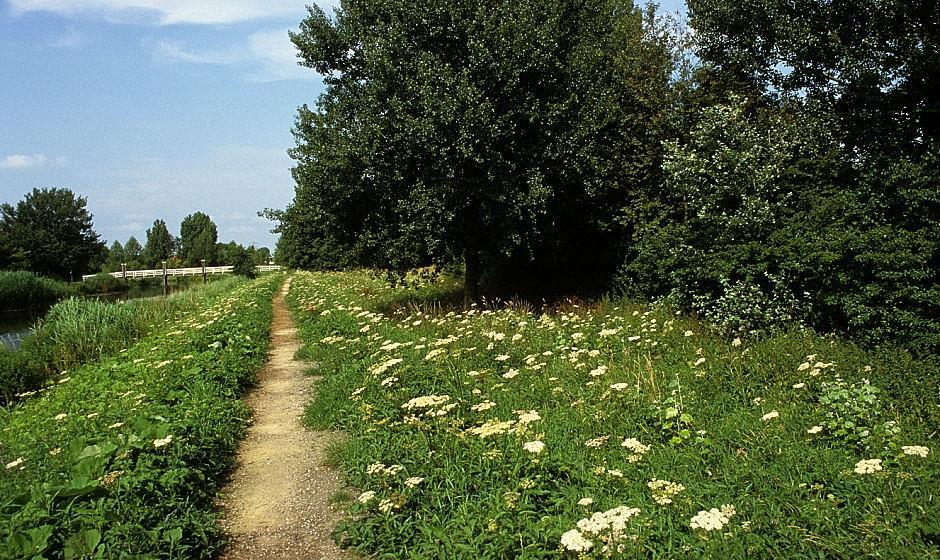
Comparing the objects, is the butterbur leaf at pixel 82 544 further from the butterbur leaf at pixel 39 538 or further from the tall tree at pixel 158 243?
the tall tree at pixel 158 243

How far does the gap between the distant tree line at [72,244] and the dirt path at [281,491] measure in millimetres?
51907

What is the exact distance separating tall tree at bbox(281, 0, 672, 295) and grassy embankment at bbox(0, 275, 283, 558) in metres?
5.58

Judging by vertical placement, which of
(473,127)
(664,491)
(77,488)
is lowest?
(664,491)

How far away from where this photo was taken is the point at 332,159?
1372cm

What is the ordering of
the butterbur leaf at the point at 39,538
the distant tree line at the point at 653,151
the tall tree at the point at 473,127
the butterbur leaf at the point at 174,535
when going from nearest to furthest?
the butterbur leaf at the point at 39,538 → the butterbur leaf at the point at 174,535 → the distant tree line at the point at 653,151 → the tall tree at the point at 473,127

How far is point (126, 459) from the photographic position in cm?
493

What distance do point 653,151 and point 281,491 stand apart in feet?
40.0

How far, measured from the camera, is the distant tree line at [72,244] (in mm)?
62875

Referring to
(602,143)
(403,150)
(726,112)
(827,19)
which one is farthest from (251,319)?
(827,19)

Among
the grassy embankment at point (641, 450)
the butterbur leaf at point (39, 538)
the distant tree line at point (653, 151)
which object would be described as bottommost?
the grassy embankment at point (641, 450)

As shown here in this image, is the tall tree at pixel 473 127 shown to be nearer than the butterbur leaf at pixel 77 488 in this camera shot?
No

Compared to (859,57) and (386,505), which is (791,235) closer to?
(859,57)

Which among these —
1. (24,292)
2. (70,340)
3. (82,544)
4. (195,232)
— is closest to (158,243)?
(195,232)

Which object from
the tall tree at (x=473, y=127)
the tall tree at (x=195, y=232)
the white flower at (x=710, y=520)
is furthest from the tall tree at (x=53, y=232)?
the white flower at (x=710, y=520)
